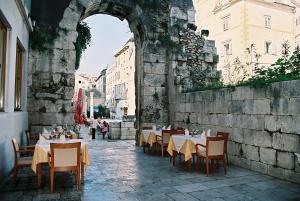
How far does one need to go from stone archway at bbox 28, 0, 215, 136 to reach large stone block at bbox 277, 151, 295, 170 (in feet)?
15.9

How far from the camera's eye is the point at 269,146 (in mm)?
5492

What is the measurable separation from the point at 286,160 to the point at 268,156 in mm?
431

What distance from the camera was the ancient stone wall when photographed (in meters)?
4.99

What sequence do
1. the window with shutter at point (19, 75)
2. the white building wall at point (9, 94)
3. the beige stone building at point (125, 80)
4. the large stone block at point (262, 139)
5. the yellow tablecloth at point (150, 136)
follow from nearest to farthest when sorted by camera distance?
the white building wall at point (9, 94)
the large stone block at point (262, 139)
the window with shutter at point (19, 75)
the yellow tablecloth at point (150, 136)
the beige stone building at point (125, 80)

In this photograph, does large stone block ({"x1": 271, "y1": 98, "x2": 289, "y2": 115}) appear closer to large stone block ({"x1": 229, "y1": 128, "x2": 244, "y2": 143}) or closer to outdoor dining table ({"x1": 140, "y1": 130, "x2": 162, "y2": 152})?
large stone block ({"x1": 229, "y1": 128, "x2": 244, "y2": 143})

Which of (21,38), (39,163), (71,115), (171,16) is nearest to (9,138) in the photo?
(39,163)

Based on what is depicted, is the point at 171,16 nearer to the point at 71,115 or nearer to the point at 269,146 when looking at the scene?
the point at 71,115

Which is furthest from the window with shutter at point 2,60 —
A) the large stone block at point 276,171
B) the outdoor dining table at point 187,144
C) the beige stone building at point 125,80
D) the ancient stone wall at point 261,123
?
the beige stone building at point 125,80

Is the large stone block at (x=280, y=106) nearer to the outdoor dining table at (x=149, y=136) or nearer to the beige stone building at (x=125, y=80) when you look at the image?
the outdoor dining table at (x=149, y=136)

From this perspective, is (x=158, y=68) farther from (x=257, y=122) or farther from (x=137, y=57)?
(x=257, y=122)

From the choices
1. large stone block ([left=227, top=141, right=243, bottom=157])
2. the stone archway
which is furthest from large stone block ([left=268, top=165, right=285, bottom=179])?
the stone archway

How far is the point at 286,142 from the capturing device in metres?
5.11

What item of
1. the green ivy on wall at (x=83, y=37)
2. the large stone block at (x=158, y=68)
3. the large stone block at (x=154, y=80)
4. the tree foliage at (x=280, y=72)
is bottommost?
the tree foliage at (x=280, y=72)

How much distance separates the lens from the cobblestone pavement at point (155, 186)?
13.8ft
